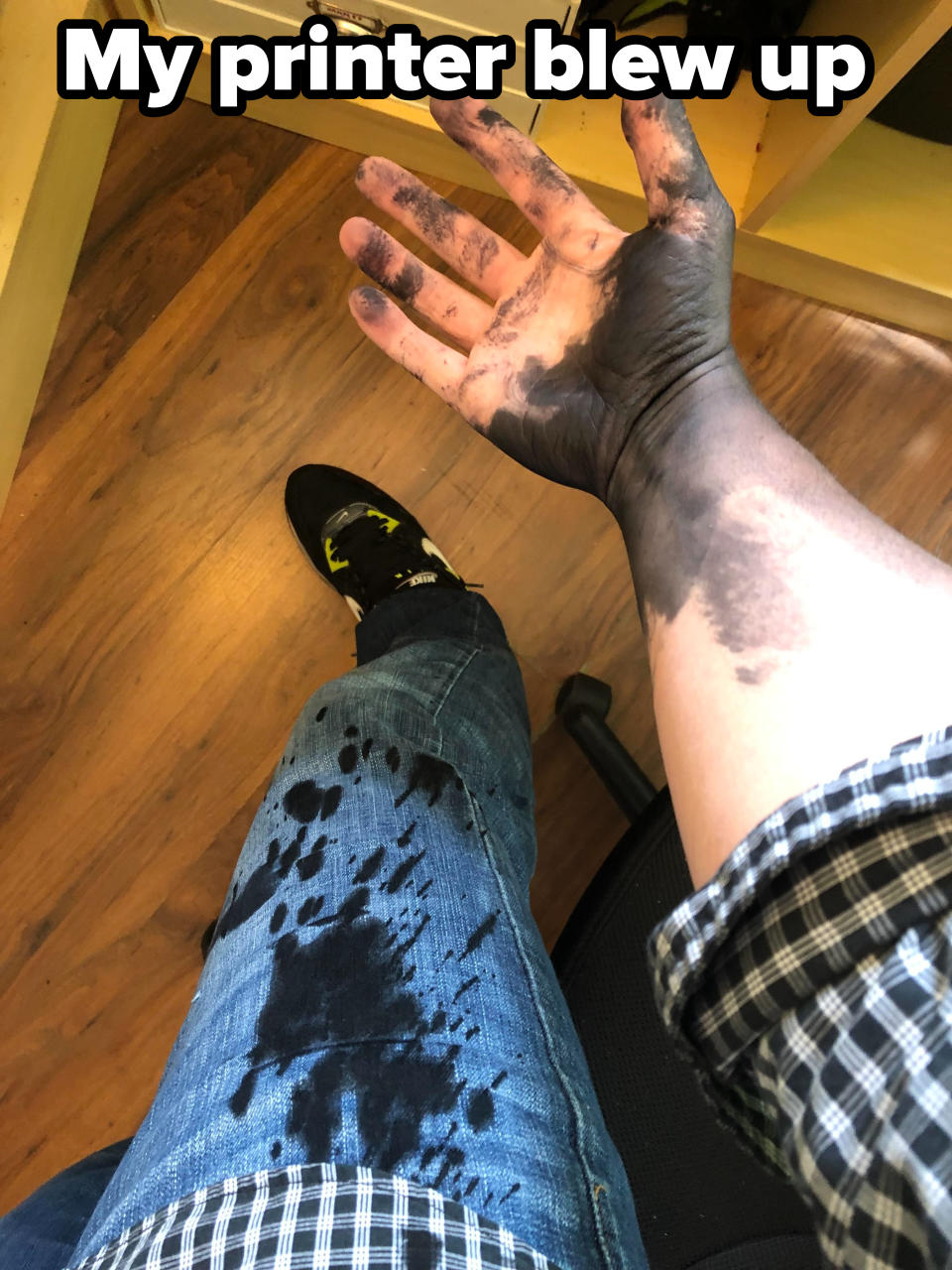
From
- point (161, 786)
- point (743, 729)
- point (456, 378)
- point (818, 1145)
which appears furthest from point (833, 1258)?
point (161, 786)

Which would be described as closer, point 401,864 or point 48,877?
point 401,864

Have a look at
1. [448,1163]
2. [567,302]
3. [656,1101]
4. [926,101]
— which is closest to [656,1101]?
[656,1101]

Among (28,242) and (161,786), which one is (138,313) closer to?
→ (28,242)

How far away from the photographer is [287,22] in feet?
2.93

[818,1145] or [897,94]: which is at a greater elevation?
[897,94]

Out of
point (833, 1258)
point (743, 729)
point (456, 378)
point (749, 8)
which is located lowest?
point (833, 1258)

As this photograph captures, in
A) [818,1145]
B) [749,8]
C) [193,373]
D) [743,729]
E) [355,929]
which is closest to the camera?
[818,1145]

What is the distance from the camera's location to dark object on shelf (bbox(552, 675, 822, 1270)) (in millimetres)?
502

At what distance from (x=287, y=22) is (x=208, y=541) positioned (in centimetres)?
63

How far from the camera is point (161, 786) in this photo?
99cm

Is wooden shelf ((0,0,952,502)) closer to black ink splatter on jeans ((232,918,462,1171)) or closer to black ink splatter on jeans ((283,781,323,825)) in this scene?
black ink splatter on jeans ((283,781,323,825))

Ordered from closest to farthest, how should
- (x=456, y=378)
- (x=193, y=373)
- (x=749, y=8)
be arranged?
(x=456, y=378)
(x=749, y=8)
(x=193, y=373)

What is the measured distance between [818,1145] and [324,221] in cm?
116

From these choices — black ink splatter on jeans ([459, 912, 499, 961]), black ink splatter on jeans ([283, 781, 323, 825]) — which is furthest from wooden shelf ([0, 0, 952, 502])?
black ink splatter on jeans ([459, 912, 499, 961])
